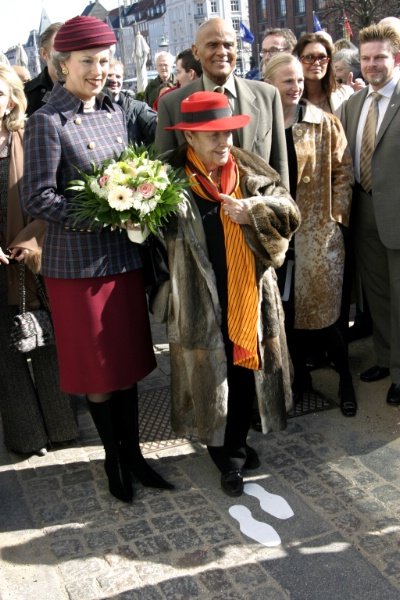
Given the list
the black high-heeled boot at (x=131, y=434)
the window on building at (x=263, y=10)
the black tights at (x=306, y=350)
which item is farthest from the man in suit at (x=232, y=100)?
the window on building at (x=263, y=10)

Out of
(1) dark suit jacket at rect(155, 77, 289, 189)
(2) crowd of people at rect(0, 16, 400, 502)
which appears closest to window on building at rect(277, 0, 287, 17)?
(2) crowd of people at rect(0, 16, 400, 502)

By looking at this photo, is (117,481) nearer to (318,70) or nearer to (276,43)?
(318,70)

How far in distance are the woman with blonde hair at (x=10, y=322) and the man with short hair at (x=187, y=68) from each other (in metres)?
2.49

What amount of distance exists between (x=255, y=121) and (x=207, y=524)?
2.16 meters

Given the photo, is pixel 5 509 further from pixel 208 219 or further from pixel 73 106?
pixel 73 106

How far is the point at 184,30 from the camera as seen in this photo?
371 feet

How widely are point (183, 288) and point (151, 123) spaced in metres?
1.25

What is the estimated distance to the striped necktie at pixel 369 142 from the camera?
449cm

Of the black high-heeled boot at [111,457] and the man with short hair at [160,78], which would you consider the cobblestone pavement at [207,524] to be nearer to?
the black high-heeled boot at [111,457]

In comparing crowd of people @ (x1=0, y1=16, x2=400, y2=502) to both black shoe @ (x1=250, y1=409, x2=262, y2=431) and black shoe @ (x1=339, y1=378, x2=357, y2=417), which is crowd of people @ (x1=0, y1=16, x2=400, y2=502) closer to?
black shoe @ (x1=339, y1=378, x2=357, y2=417)

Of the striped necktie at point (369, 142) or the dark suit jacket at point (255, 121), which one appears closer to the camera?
the dark suit jacket at point (255, 121)

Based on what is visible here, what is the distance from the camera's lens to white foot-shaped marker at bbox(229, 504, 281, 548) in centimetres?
325

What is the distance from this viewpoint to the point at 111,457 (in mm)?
3701

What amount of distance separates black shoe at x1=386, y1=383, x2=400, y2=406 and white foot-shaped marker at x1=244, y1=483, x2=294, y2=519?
1.26 meters
